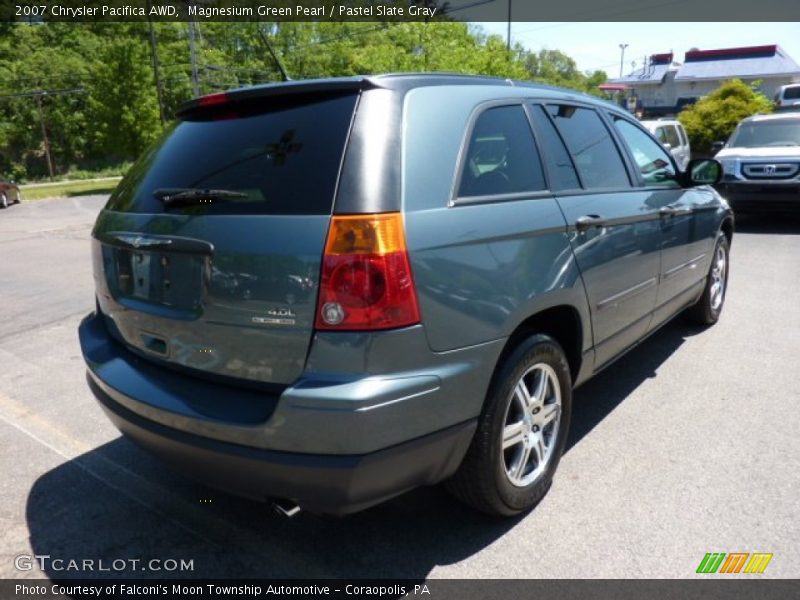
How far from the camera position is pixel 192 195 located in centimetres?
237

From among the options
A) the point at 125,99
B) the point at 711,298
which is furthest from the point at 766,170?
the point at 125,99

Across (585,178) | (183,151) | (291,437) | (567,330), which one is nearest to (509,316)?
(567,330)

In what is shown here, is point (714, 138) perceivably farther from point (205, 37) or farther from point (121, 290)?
point (205, 37)

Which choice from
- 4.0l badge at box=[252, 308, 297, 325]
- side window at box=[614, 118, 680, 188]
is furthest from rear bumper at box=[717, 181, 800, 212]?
4.0l badge at box=[252, 308, 297, 325]

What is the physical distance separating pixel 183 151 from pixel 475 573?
208 cm

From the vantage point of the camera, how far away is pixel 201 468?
221 centimetres

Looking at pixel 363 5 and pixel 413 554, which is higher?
pixel 363 5

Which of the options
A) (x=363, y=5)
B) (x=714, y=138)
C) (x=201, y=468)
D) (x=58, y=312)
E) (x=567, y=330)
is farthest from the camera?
(x=363, y=5)

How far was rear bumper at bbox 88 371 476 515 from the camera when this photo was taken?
1997mm

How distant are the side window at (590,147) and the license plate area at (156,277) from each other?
74.1 inches

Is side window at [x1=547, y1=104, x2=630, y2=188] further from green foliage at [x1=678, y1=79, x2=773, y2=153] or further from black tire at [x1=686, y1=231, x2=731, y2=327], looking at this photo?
green foliage at [x1=678, y1=79, x2=773, y2=153]

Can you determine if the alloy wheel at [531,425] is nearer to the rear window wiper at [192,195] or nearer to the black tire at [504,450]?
the black tire at [504,450]

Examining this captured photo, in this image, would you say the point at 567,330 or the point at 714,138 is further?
the point at 714,138

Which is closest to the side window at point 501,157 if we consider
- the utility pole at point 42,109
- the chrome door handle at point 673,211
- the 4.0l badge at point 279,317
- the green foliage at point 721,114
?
the 4.0l badge at point 279,317
